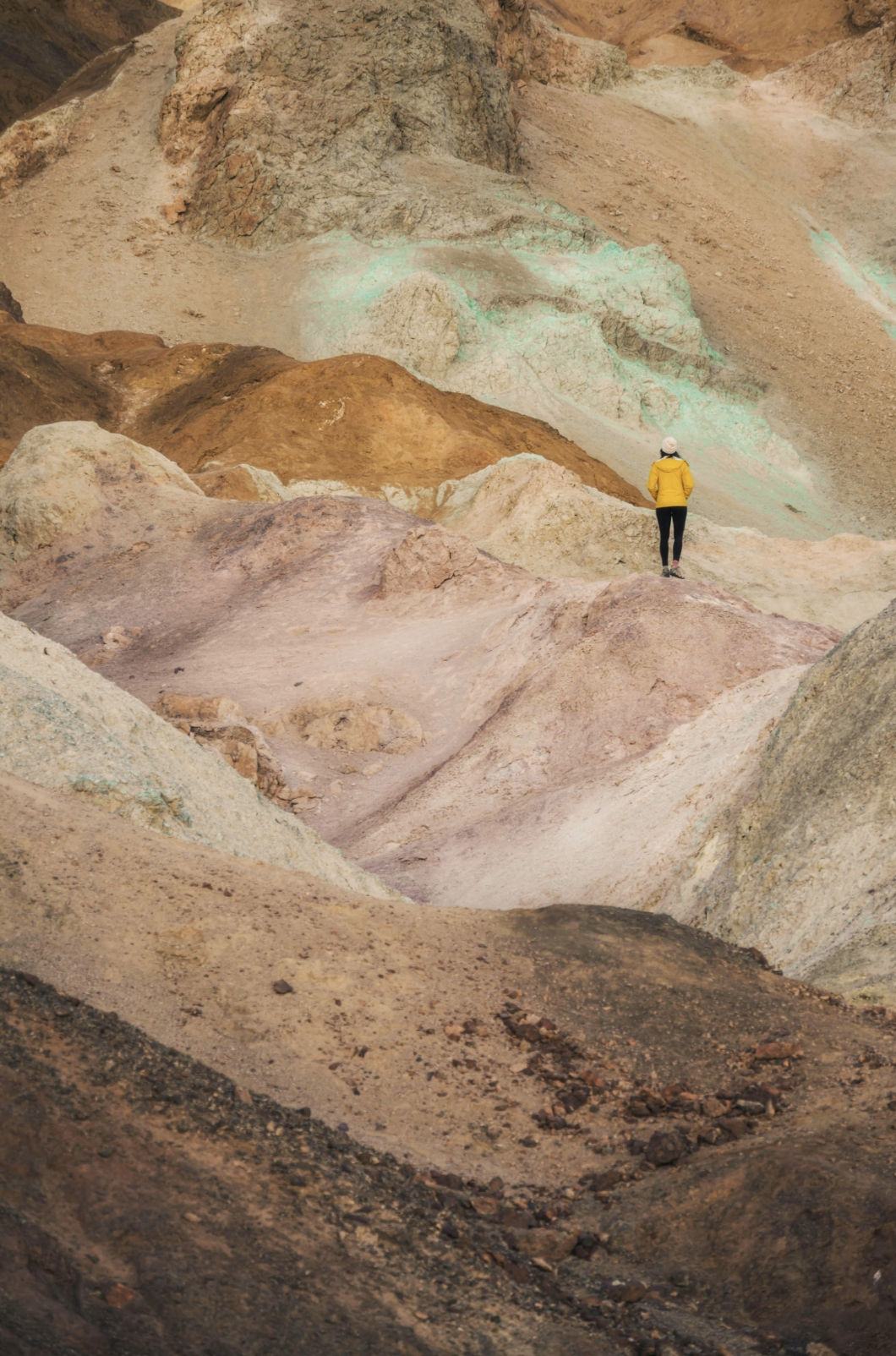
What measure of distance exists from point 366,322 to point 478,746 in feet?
64.8

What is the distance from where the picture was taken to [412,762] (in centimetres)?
1141

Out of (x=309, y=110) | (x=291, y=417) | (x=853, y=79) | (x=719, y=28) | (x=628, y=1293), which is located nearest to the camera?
(x=628, y=1293)

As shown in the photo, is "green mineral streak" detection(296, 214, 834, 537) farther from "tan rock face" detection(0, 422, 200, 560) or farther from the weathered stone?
the weathered stone

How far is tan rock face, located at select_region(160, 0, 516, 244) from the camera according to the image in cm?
3241

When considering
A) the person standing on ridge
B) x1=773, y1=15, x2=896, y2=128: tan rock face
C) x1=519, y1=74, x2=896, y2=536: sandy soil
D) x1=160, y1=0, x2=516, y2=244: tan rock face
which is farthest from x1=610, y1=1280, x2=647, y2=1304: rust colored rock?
x1=773, y1=15, x2=896, y2=128: tan rock face

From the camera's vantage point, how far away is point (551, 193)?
3666 centimetres

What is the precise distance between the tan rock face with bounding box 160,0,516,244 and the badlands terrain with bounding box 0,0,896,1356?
151 mm

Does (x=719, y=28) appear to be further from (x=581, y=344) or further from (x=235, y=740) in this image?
(x=235, y=740)

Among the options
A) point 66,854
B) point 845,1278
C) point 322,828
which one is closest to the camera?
point 845,1278

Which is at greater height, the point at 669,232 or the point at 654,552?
the point at 669,232

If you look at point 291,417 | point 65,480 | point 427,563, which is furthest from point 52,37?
point 427,563

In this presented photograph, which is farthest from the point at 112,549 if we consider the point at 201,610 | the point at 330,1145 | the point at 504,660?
the point at 330,1145

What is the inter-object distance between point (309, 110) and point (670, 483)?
81.3ft

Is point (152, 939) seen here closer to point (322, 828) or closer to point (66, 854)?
point (66, 854)
